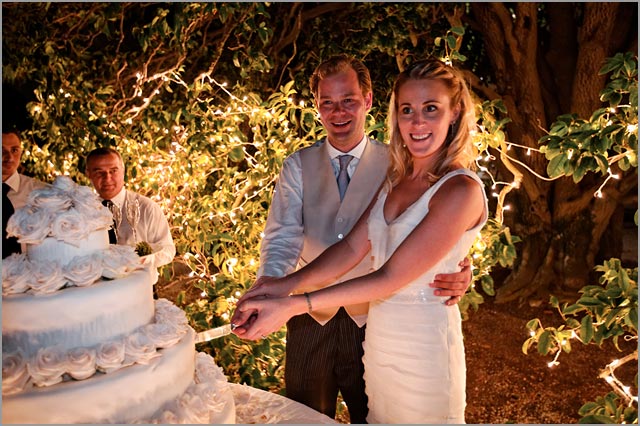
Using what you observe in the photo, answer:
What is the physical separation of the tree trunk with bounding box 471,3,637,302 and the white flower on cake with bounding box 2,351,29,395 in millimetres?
5740

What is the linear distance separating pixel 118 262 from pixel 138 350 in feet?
1.12

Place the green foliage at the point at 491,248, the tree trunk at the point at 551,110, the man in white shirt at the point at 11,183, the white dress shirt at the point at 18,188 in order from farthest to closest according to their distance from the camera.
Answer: the tree trunk at the point at 551,110 < the white dress shirt at the point at 18,188 < the green foliage at the point at 491,248 < the man in white shirt at the point at 11,183

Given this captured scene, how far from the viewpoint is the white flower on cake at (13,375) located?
74.8 inches

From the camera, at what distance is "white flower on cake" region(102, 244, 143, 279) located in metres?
2.15

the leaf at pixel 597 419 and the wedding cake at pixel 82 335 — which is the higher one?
the wedding cake at pixel 82 335

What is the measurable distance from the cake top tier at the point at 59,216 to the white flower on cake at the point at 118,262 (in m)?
0.11

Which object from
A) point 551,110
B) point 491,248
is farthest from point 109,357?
point 551,110

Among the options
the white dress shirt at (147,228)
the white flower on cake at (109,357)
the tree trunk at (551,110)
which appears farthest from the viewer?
the tree trunk at (551,110)

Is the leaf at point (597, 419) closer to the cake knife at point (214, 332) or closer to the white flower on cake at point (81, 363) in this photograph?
the cake knife at point (214, 332)

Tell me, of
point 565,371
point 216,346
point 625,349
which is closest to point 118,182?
point 216,346

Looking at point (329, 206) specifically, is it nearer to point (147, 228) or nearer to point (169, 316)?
point (169, 316)

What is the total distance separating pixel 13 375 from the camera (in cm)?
191

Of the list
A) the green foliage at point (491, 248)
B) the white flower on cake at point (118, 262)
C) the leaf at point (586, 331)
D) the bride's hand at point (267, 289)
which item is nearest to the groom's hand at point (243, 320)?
the bride's hand at point (267, 289)

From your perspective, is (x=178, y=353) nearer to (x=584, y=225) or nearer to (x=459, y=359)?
(x=459, y=359)
